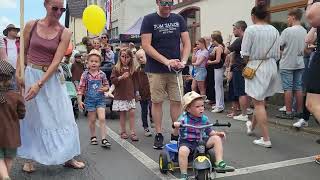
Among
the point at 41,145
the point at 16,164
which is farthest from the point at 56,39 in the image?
the point at 16,164

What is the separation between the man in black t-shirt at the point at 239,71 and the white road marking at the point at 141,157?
8.98 ft

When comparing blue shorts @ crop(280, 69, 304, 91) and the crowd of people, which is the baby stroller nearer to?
the crowd of people

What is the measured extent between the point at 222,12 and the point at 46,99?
9805mm

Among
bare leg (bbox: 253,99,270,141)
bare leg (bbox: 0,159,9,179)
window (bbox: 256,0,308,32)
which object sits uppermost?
window (bbox: 256,0,308,32)

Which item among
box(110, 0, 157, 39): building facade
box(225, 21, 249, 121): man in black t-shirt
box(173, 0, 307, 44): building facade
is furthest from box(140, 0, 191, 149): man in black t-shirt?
box(110, 0, 157, 39): building facade

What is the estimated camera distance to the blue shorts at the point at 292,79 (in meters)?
8.65

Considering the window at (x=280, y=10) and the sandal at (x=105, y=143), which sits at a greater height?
the window at (x=280, y=10)

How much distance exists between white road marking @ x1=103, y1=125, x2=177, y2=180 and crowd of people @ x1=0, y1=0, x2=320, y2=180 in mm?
226

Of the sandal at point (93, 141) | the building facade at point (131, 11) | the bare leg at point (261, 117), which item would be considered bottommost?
the sandal at point (93, 141)

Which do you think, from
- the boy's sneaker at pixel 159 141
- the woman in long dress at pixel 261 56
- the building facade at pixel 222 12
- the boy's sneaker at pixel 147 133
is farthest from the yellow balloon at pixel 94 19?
the boy's sneaker at pixel 159 141

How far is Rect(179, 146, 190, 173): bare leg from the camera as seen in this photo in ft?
15.6

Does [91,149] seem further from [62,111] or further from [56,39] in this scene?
[56,39]

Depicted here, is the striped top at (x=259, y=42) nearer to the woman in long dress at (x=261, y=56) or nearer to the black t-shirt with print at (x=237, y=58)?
the woman in long dress at (x=261, y=56)

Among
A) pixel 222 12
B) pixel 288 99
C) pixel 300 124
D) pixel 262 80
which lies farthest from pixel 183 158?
pixel 222 12
